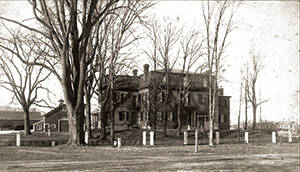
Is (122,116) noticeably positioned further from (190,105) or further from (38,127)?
(38,127)

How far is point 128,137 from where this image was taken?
127 ft

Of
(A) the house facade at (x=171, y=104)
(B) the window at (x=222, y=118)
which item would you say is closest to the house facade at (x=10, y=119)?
(A) the house facade at (x=171, y=104)

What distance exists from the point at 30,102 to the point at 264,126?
3350 cm

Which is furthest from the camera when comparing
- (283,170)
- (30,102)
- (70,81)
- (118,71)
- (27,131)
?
(27,131)

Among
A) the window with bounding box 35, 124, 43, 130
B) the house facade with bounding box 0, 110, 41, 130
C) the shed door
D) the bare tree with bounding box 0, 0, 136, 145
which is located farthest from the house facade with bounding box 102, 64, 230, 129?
the house facade with bounding box 0, 110, 41, 130

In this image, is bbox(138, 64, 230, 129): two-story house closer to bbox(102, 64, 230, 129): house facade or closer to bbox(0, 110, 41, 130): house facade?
bbox(102, 64, 230, 129): house facade

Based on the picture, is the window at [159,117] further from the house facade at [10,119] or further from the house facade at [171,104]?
the house facade at [10,119]

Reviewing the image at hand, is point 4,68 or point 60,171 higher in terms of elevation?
point 4,68

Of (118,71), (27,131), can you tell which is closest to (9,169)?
(118,71)

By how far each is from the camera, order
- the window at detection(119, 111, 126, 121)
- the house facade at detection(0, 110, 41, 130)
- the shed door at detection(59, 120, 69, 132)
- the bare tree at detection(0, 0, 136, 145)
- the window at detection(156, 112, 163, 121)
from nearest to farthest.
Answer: the bare tree at detection(0, 0, 136, 145) < the window at detection(156, 112, 163, 121) < the window at detection(119, 111, 126, 121) < the shed door at detection(59, 120, 69, 132) < the house facade at detection(0, 110, 41, 130)

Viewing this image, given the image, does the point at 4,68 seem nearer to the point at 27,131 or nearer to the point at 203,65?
the point at 27,131

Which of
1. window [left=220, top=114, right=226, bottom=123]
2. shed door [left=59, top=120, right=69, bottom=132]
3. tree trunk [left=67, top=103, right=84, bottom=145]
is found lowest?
shed door [left=59, top=120, right=69, bottom=132]

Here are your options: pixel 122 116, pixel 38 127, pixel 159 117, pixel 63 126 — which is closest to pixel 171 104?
pixel 159 117

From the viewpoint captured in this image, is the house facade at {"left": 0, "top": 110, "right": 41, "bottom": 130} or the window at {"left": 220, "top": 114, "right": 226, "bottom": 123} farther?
the house facade at {"left": 0, "top": 110, "right": 41, "bottom": 130}
